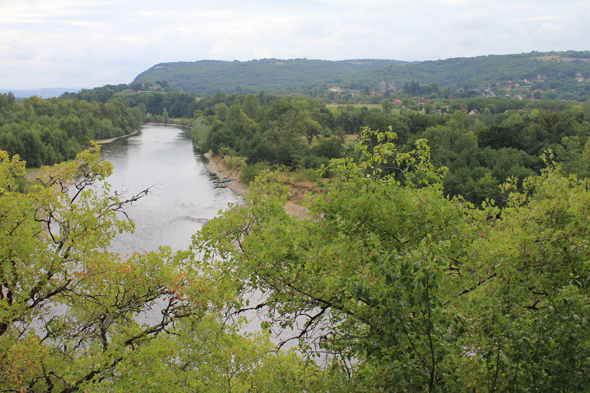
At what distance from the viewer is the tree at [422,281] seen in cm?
474

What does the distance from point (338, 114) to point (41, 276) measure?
88099mm

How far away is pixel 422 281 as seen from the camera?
4254mm

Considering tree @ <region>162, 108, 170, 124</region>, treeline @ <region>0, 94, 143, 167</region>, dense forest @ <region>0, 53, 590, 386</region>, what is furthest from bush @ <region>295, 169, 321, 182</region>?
tree @ <region>162, 108, 170, 124</region>

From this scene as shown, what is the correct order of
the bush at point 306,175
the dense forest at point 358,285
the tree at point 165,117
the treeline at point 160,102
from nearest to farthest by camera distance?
1. the dense forest at point 358,285
2. the bush at point 306,175
3. the tree at point 165,117
4. the treeline at point 160,102

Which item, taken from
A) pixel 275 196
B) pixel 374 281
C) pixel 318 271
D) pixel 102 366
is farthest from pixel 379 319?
pixel 102 366

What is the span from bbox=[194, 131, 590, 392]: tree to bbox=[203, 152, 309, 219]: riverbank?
3194cm

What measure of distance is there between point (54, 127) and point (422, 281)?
7158 centimetres

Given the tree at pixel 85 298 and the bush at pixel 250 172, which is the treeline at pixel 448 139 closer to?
the bush at pixel 250 172

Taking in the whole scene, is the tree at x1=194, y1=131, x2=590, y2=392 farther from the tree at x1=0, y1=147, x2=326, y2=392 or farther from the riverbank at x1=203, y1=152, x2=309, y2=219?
the riverbank at x1=203, y1=152, x2=309, y2=219

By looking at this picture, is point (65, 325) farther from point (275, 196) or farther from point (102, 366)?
point (275, 196)

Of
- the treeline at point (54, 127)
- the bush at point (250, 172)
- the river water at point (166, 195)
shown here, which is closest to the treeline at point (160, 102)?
the treeline at point (54, 127)

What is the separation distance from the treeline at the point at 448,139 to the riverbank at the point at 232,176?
2.02 m

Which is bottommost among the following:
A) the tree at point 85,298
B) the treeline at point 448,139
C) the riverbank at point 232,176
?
the riverbank at point 232,176

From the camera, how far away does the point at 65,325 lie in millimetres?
8508
